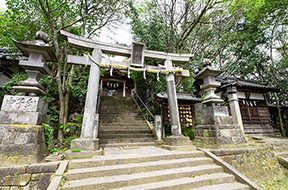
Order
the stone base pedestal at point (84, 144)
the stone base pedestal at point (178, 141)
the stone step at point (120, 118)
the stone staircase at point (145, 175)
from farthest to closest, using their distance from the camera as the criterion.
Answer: the stone step at point (120, 118) → the stone base pedestal at point (178, 141) → the stone base pedestal at point (84, 144) → the stone staircase at point (145, 175)

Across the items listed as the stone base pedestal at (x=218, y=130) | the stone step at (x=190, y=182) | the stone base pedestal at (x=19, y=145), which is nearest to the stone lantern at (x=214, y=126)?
the stone base pedestal at (x=218, y=130)

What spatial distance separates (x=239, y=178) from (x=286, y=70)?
17.0 m

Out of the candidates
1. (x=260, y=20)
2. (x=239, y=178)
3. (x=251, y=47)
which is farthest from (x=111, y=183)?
(x=260, y=20)

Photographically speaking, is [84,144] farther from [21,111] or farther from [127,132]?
[127,132]

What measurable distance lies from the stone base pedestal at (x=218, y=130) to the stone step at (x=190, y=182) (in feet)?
4.29

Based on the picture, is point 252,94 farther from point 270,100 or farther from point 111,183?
point 111,183

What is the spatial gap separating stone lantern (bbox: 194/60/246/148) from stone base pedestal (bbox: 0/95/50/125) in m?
5.48

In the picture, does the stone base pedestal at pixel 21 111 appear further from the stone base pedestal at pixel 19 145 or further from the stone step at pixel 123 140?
Result: the stone step at pixel 123 140

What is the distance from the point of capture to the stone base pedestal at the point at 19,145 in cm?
294

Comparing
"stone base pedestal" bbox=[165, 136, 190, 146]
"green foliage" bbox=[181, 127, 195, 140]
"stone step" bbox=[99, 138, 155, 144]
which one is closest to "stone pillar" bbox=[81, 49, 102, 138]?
"stone step" bbox=[99, 138, 155, 144]

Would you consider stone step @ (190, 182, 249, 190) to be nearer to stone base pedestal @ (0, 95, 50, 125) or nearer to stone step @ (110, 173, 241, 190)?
stone step @ (110, 173, 241, 190)

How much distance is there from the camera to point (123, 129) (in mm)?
7516

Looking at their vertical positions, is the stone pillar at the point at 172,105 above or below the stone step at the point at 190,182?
above

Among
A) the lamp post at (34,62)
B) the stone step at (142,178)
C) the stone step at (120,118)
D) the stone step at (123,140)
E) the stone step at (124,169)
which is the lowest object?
the stone step at (142,178)
